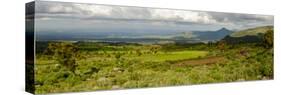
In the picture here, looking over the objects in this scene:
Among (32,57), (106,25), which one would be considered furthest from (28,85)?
(106,25)

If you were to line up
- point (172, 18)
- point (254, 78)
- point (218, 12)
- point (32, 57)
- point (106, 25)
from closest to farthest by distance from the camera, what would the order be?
point (32, 57) < point (106, 25) < point (172, 18) < point (218, 12) < point (254, 78)

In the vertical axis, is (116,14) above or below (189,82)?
above

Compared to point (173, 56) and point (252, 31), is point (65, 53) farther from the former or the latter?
point (252, 31)

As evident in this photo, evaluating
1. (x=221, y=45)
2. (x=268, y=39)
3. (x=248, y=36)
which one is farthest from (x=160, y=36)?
(x=268, y=39)

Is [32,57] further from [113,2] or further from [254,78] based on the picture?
[254,78]

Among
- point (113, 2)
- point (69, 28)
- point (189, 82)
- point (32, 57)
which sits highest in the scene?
point (113, 2)

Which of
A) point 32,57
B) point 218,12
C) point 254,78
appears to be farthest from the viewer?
point 254,78

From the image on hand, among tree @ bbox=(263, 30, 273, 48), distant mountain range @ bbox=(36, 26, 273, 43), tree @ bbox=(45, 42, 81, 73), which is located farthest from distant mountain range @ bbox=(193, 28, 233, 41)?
tree @ bbox=(45, 42, 81, 73)
